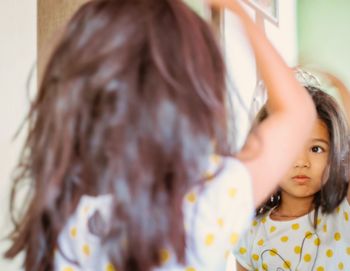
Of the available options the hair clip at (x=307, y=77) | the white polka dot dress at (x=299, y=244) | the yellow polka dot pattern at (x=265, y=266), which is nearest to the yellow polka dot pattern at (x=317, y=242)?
the white polka dot dress at (x=299, y=244)

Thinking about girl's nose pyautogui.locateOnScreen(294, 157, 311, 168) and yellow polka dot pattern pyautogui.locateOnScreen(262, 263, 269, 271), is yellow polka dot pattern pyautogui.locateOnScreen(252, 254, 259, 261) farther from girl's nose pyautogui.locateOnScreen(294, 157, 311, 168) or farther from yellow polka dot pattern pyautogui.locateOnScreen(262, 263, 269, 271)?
girl's nose pyautogui.locateOnScreen(294, 157, 311, 168)

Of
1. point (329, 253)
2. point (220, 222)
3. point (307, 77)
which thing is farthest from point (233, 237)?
point (307, 77)

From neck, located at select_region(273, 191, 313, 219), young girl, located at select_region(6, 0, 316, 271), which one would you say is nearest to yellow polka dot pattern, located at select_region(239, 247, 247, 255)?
neck, located at select_region(273, 191, 313, 219)

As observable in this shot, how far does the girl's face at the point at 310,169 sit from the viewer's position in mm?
988

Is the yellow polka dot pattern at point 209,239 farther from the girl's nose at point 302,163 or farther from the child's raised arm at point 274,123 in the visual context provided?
the girl's nose at point 302,163

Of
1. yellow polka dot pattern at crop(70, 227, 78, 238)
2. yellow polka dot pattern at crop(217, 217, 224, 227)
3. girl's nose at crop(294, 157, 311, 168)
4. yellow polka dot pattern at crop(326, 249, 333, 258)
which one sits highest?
yellow polka dot pattern at crop(217, 217, 224, 227)

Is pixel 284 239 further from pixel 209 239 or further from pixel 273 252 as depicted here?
pixel 209 239

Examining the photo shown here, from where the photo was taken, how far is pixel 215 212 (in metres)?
0.49

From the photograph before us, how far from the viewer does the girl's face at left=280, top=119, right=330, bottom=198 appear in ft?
3.24

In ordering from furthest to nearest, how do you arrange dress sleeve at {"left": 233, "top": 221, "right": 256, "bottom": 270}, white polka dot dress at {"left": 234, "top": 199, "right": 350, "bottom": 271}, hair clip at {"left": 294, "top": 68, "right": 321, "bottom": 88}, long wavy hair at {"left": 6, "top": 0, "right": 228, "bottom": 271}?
hair clip at {"left": 294, "top": 68, "right": 321, "bottom": 88}
dress sleeve at {"left": 233, "top": 221, "right": 256, "bottom": 270}
white polka dot dress at {"left": 234, "top": 199, "right": 350, "bottom": 271}
long wavy hair at {"left": 6, "top": 0, "right": 228, "bottom": 271}

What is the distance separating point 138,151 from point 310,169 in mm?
619

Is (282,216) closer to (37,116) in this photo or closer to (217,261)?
(217,261)

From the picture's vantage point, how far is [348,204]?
0.91m

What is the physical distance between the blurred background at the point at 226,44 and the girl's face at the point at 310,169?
5.9 inches
